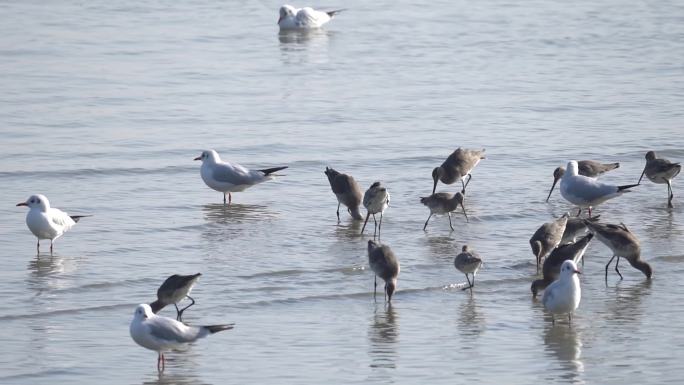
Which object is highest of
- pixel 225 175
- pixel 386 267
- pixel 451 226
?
pixel 386 267

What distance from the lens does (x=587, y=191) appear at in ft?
49.6

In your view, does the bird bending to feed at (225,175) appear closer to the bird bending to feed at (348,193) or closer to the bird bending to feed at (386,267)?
the bird bending to feed at (348,193)

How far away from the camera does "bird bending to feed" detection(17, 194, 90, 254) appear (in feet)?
45.5

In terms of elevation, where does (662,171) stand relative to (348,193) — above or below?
above

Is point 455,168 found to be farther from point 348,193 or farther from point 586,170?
point 348,193

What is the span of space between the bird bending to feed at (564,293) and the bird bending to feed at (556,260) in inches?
33.1

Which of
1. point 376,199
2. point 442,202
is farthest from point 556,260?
point 376,199

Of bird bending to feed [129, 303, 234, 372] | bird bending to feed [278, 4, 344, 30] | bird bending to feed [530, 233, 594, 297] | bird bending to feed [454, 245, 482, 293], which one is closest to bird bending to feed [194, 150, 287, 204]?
bird bending to feed [454, 245, 482, 293]

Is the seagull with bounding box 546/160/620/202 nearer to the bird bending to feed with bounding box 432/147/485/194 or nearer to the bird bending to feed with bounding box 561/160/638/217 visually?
the bird bending to feed with bounding box 561/160/638/217

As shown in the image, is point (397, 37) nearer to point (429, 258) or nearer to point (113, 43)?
point (113, 43)

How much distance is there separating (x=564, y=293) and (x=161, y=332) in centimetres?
336

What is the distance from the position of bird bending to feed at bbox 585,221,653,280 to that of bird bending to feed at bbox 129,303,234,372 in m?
4.27

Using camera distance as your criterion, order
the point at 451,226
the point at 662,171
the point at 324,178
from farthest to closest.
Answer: the point at 324,178, the point at 662,171, the point at 451,226

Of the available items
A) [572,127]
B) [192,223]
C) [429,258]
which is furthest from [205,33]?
[429,258]
